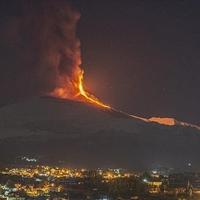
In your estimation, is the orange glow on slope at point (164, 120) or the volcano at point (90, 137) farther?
the orange glow on slope at point (164, 120)

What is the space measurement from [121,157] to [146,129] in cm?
700

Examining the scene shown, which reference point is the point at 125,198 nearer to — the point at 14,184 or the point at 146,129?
the point at 14,184

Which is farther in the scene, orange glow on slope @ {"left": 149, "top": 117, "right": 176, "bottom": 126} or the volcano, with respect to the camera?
orange glow on slope @ {"left": 149, "top": 117, "right": 176, "bottom": 126}

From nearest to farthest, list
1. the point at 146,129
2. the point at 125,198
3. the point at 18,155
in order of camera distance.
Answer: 1. the point at 125,198
2. the point at 18,155
3. the point at 146,129

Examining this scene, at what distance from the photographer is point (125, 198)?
44938 mm

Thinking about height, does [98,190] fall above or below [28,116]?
below

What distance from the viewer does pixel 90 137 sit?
72.9 m

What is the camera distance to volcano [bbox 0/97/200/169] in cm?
6762

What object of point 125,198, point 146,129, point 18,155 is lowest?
point 125,198

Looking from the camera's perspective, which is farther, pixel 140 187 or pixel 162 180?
pixel 162 180

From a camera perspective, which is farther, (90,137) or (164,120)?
(164,120)

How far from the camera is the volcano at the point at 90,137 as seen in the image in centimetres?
6762

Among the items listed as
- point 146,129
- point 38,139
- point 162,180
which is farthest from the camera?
point 146,129

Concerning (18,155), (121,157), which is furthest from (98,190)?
(121,157)
